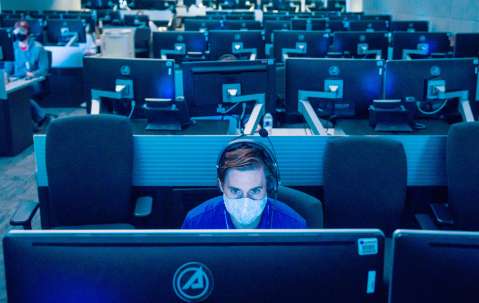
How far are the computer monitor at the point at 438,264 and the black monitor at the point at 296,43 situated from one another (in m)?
4.94

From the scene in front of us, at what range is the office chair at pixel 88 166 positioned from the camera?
2.61 metres

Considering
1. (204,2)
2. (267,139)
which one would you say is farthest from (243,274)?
(204,2)

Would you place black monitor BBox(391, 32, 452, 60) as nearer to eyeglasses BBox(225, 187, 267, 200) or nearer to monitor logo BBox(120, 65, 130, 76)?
monitor logo BBox(120, 65, 130, 76)

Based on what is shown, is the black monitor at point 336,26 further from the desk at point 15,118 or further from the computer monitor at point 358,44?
the desk at point 15,118

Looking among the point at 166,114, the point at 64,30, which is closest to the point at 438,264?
the point at 166,114

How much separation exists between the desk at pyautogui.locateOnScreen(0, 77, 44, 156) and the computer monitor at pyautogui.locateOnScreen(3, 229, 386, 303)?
184 inches

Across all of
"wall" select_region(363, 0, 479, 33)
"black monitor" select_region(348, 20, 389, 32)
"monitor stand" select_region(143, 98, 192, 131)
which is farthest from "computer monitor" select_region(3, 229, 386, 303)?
"black monitor" select_region(348, 20, 389, 32)

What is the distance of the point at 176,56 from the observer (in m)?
5.57

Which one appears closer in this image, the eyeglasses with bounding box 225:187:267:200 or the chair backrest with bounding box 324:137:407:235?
the eyeglasses with bounding box 225:187:267:200

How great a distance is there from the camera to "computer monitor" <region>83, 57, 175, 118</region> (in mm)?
3193

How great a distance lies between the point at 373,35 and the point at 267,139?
364cm

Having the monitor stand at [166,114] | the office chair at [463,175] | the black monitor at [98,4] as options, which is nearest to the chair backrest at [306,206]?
the office chair at [463,175]

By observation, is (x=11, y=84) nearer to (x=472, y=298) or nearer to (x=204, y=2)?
(x=472, y=298)

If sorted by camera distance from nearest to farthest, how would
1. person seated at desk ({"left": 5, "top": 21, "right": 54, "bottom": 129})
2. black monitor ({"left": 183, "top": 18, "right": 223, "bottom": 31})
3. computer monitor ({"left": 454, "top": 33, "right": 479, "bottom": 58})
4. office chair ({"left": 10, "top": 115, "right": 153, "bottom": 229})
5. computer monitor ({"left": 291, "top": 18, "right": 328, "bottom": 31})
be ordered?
office chair ({"left": 10, "top": 115, "right": 153, "bottom": 229}) → computer monitor ({"left": 454, "top": 33, "right": 479, "bottom": 58}) → person seated at desk ({"left": 5, "top": 21, "right": 54, "bottom": 129}) → black monitor ({"left": 183, "top": 18, "right": 223, "bottom": 31}) → computer monitor ({"left": 291, "top": 18, "right": 328, "bottom": 31})
